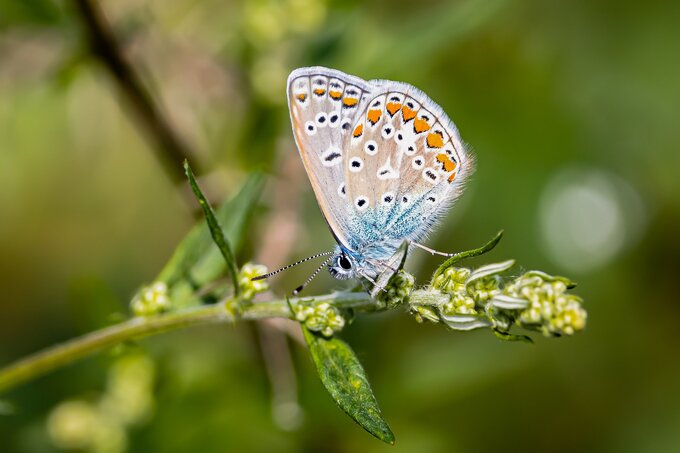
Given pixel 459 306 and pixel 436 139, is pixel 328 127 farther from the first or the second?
pixel 459 306

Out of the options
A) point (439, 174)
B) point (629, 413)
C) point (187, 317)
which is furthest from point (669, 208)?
point (187, 317)

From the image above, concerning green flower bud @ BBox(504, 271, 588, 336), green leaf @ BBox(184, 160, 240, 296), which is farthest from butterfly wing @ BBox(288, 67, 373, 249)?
green flower bud @ BBox(504, 271, 588, 336)

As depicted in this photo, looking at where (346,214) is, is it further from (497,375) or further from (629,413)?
(629,413)

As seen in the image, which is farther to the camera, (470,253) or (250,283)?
(250,283)

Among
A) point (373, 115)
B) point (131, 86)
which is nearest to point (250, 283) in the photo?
point (373, 115)

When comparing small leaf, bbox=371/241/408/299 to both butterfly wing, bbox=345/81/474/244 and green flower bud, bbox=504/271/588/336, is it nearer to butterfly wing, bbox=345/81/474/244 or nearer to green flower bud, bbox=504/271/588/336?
green flower bud, bbox=504/271/588/336

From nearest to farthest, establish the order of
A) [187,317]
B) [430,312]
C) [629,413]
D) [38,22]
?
[430,312] → [187,317] → [38,22] → [629,413]

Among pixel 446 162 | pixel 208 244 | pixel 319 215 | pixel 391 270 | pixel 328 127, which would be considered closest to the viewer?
pixel 391 270
